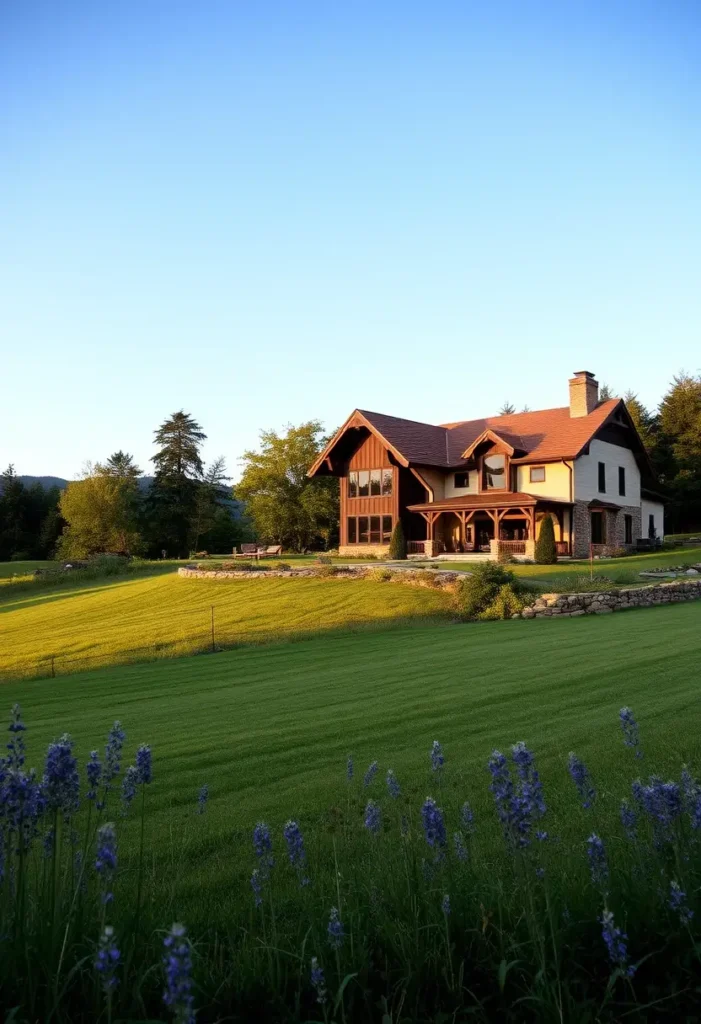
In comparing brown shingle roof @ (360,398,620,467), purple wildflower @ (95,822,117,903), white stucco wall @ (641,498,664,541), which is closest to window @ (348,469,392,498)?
brown shingle roof @ (360,398,620,467)

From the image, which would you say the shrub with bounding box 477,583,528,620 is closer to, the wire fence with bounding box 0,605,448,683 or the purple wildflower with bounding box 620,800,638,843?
the wire fence with bounding box 0,605,448,683

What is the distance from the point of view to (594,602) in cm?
2169

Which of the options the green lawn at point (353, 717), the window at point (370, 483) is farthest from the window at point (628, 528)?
the green lawn at point (353, 717)

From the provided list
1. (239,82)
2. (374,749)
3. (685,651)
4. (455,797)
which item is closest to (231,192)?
(239,82)

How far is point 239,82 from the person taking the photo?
18.3 metres

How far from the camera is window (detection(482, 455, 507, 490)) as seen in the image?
1590 inches

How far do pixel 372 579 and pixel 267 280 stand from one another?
475 inches

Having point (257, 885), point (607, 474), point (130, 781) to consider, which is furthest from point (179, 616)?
point (607, 474)

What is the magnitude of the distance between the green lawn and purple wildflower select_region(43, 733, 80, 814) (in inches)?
42.5

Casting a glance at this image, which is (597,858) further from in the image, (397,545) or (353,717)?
(397,545)

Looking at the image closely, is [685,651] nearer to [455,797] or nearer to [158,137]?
[455,797]

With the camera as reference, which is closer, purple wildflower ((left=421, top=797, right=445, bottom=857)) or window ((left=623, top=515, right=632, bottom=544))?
purple wildflower ((left=421, top=797, right=445, bottom=857))

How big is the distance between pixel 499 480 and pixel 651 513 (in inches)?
508

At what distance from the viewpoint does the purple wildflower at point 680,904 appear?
275 centimetres
